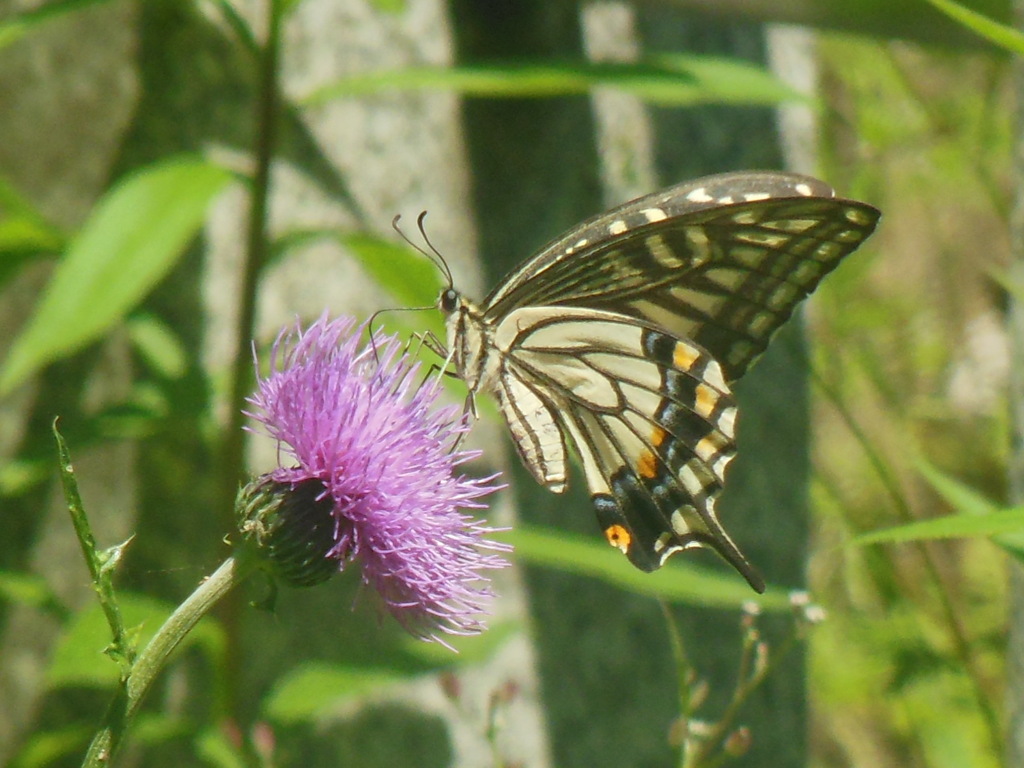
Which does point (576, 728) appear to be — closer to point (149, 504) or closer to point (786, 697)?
point (786, 697)

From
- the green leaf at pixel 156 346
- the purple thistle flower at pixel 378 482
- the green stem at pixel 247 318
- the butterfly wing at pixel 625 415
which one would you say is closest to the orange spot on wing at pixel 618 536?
the butterfly wing at pixel 625 415

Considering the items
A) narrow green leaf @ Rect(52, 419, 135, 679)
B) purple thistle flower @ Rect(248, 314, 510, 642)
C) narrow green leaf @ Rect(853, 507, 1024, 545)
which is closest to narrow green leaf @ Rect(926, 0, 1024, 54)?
narrow green leaf @ Rect(853, 507, 1024, 545)

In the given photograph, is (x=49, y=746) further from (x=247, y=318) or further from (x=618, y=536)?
(x=618, y=536)

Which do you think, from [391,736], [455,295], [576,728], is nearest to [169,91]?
[455,295]

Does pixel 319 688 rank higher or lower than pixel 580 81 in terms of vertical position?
lower

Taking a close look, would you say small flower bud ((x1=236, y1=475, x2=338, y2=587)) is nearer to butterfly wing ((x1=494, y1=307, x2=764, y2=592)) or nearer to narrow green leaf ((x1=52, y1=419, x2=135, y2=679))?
narrow green leaf ((x1=52, y1=419, x2=135, y2=679))

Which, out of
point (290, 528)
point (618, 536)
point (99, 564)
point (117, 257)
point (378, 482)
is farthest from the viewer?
point (618, 536)

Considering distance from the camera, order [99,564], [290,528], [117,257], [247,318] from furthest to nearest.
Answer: [247,318] < [117,257] < [290,528] < [99,564]

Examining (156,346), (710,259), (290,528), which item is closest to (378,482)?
(290,528)
